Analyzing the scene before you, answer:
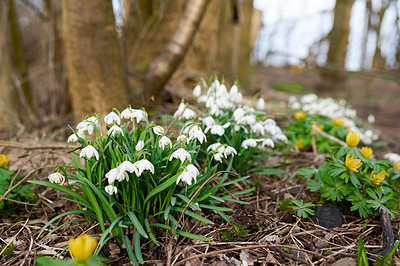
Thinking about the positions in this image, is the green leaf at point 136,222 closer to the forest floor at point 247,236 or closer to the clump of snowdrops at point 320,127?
the forest floor at point 247,236

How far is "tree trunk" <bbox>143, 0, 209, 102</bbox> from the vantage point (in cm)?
308

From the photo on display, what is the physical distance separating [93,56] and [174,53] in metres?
0.96

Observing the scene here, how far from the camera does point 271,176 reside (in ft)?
7.41

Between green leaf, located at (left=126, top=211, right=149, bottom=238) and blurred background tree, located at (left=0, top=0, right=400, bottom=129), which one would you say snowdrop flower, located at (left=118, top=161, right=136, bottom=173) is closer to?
green leaf, located at (left=126, top=211, right=149, bottom=238)

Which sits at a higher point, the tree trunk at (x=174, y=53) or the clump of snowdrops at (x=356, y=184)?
the tree trunk at (x=174, y=53)

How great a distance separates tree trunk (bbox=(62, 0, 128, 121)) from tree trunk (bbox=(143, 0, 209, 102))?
0.54 meters

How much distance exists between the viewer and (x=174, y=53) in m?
3.15

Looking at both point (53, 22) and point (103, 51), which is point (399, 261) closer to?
point (103, 51)

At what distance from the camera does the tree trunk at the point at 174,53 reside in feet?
10.1

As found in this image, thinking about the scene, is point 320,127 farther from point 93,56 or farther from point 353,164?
point 93,56

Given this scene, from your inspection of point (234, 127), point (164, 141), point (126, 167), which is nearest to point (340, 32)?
point (234, 127)

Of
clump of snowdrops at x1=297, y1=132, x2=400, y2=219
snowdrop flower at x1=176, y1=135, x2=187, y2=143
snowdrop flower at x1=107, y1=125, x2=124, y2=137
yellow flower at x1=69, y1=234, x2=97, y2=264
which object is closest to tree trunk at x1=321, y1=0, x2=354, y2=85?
clump of snowdrops at x1=297, y1=132, x2=400, y2=219

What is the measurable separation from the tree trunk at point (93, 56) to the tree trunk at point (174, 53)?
540 millimetres

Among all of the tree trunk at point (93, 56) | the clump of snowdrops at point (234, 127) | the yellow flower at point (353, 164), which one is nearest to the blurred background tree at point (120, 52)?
the tree trunk at point (93, 56)
